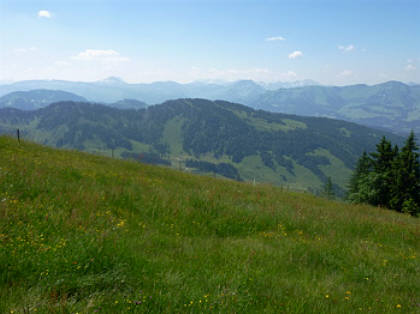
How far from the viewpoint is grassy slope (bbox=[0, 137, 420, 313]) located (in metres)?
3.68

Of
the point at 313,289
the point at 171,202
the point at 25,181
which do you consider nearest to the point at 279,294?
the point at 313,289

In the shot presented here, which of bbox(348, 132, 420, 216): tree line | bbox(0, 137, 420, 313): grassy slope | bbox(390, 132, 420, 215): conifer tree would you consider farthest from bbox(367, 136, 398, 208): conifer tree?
bbox(0, 137, 420, 313): grassy slope

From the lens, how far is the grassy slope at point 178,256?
3.68 m

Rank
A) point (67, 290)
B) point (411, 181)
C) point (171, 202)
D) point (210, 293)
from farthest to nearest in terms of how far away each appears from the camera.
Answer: point (411, 181) < point (171, 202) < point (210, 293) < point (67, 290)

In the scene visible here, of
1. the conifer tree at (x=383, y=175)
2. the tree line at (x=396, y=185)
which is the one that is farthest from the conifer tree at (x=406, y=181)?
the conifer tree at (x=383, y=175)

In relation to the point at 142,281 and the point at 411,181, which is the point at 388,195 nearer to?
the point at 411,181

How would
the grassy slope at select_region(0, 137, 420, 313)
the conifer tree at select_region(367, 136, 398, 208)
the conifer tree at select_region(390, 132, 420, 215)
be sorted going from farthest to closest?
1. the conifer tree at select_region(367, 136, 398, 208)
2. the conifer tree at select_region(390, 132, 420, 215)
3. the grassy slope at select_region(0, 137, 420, 313)

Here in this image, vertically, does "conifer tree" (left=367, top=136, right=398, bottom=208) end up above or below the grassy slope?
below

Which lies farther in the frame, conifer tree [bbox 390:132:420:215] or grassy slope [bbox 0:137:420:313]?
conifer tree [bbox 390:132:420:215]

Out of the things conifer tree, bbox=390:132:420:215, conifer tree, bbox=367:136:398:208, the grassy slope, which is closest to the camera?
the grassy slope

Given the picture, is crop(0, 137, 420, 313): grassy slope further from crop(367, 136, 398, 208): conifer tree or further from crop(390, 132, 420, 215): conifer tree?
crop(390, 132, 420, 215): conifer tree

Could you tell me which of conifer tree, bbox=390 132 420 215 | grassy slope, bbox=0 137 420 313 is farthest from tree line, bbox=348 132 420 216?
grassy slope, bbox=0 137 420 313

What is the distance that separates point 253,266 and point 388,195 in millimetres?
45708

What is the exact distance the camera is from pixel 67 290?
11.8ft
